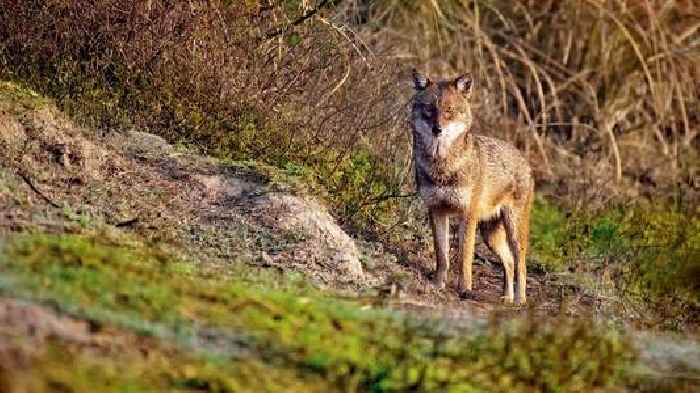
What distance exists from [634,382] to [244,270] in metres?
2.30

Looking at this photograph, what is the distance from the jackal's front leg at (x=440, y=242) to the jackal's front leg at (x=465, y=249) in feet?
0.36

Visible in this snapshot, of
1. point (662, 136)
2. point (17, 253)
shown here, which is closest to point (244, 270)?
point (17, 253)

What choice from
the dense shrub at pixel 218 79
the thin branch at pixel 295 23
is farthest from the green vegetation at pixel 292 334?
the thin branch at pixel 295 23

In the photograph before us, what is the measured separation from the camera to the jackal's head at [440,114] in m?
9.02

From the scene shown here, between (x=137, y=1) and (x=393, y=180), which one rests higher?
(x=137, y=1)

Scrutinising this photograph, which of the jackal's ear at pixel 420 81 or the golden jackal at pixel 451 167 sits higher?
the jackal's ear at pixel 420 81

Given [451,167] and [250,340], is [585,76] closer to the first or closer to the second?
[451,167]

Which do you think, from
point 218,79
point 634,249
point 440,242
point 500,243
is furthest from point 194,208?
point 634,249

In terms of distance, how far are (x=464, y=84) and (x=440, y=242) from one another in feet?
3.89

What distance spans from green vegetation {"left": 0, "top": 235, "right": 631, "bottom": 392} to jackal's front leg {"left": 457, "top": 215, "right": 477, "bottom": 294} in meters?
2.64

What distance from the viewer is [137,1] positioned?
30.7ft

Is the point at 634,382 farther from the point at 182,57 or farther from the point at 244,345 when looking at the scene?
the point at 182,57

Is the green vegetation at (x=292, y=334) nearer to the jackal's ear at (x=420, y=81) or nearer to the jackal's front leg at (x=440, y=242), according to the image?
the jackal's front leg at (x=440, y=242)

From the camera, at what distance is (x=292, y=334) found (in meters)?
5.57
